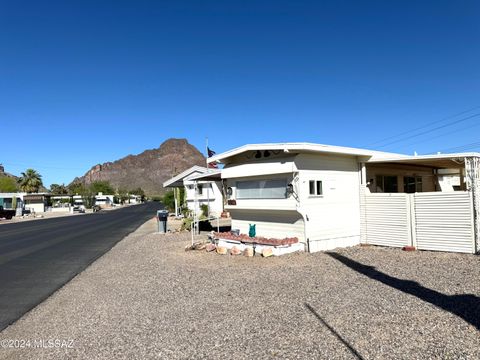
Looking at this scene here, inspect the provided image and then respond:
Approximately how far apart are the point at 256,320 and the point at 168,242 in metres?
10.7

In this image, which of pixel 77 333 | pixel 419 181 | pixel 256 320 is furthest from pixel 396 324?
pixel 419 181

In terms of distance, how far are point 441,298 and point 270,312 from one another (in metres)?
2.97

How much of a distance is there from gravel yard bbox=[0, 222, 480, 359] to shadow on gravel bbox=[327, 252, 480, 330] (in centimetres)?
2

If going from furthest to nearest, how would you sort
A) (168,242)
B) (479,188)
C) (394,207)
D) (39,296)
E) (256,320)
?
(168,242)
(394,207)
(479,188)
(39,296)
(256,320)

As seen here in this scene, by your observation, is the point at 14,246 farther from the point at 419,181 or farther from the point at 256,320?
the point at 419,181

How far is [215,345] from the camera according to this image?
4785 mm

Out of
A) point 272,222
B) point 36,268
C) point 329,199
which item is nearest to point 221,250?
point 272,222

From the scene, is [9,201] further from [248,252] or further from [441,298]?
[441,298]

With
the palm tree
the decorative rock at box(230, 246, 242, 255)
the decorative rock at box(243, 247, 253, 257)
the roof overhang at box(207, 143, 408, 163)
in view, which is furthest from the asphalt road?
the palm tree

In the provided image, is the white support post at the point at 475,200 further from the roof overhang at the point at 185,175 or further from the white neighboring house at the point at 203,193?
the roof overhang at the point at 185,175

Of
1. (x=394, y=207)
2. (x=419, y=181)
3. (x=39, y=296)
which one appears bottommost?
(x=39, y=296)

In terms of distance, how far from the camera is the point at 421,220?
443 inches

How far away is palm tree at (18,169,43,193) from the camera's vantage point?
83.4 meters

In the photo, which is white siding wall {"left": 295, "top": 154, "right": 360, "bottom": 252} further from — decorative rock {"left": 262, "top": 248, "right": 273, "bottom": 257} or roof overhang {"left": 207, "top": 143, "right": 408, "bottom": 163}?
decorative rock {"left": 262, "top": 248, "right": 273, "bottom": 257}
